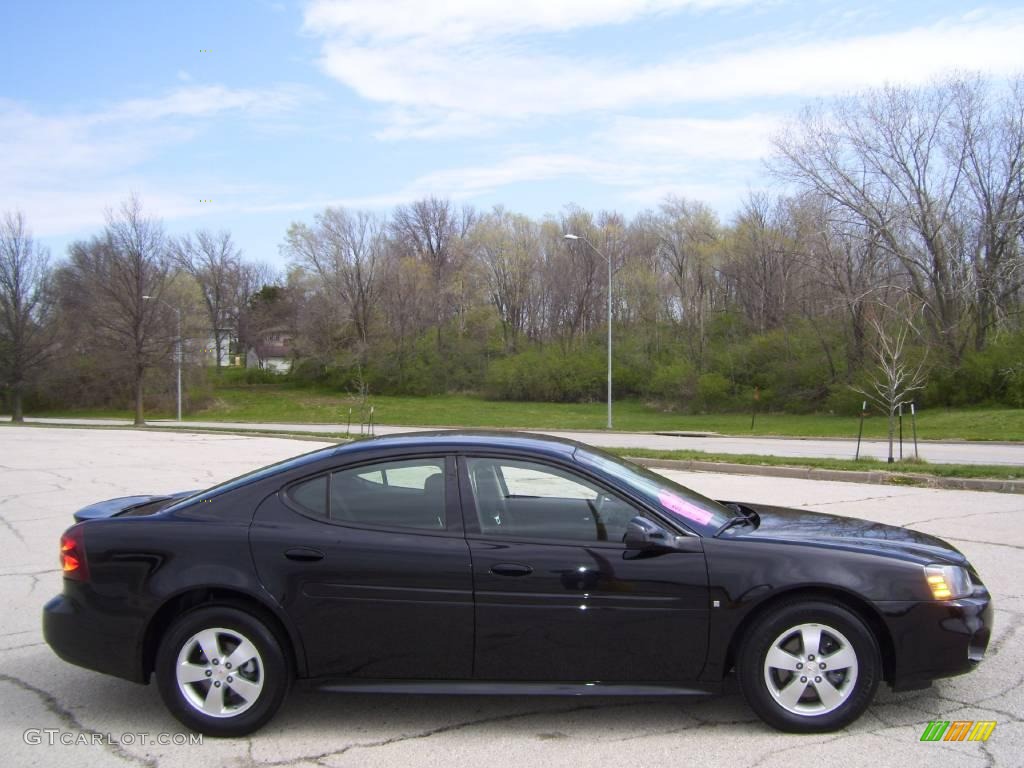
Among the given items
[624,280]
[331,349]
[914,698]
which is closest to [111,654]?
[914,698]

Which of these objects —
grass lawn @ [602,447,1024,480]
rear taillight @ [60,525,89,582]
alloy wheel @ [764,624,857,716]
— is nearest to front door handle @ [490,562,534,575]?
alloy wheel @ [764,624,857,716]

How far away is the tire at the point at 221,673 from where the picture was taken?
4023 millimetres

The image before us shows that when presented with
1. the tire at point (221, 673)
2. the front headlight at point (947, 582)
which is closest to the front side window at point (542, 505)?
the tire at point (221, 673)

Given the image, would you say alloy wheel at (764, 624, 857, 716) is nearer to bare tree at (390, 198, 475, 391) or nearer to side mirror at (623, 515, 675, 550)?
side mirror at (623, 515, 675, 550)

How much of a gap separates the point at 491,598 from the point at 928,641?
2.08m

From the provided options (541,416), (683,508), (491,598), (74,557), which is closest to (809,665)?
(683,508)

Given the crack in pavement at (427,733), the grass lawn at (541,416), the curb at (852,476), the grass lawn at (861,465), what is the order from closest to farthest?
the crack in pavement at (427,733) < the curb at (852,476) < the grass lawn at (861,465) < the grass lawn at (541,416)

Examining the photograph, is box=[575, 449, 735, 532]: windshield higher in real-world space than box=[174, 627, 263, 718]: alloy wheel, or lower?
higher

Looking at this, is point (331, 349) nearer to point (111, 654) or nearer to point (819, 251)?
point (819, 251)

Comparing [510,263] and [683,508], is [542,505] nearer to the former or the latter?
[683,508]

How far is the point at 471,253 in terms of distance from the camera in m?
73.1

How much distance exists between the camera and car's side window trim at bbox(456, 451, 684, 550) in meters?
4.07

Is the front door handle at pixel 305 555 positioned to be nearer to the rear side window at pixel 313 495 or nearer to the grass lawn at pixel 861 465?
the rear side window at pixel 313 495

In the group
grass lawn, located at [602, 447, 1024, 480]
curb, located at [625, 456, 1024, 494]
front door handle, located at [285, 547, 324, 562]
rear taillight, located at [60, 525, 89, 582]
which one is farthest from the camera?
grass lawn, located at [602, 447, 1024, 480]
